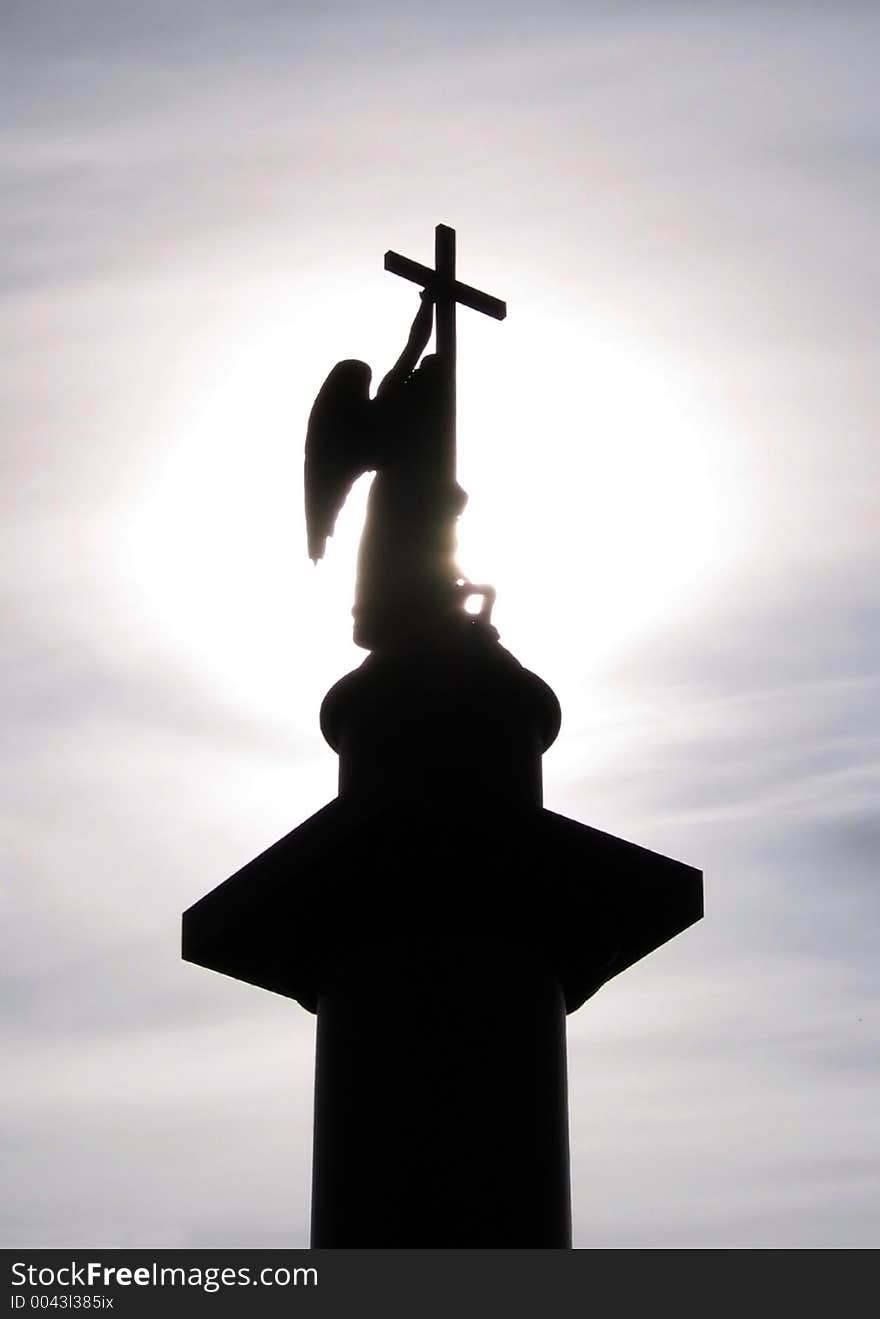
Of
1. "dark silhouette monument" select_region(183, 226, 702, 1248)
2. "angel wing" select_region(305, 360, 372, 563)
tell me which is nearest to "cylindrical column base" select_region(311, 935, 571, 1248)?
"dark silhouette monument" select_region(183, 226, 702, 1248)

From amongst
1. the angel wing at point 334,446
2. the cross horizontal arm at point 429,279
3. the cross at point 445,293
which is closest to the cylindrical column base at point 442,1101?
the angel wing at point 334,446

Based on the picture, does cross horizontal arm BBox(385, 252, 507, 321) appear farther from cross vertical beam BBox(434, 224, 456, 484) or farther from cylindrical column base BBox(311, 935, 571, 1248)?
cylindrical column base BBox(311, 935, 571, 1248)

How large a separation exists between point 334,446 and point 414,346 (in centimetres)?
73

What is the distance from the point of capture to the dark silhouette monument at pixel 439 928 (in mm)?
8086

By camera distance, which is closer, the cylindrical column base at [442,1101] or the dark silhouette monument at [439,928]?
the cylindrical column base at [442,1101]

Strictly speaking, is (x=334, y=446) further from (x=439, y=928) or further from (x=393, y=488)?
(x=439, y=928)

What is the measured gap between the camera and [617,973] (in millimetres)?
9352

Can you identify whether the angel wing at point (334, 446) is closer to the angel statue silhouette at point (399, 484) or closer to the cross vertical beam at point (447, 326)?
the angel statue silhouette at point (399, 484)

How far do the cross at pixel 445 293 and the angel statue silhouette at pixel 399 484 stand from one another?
0.01 m

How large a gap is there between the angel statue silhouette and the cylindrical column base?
1.72 m
